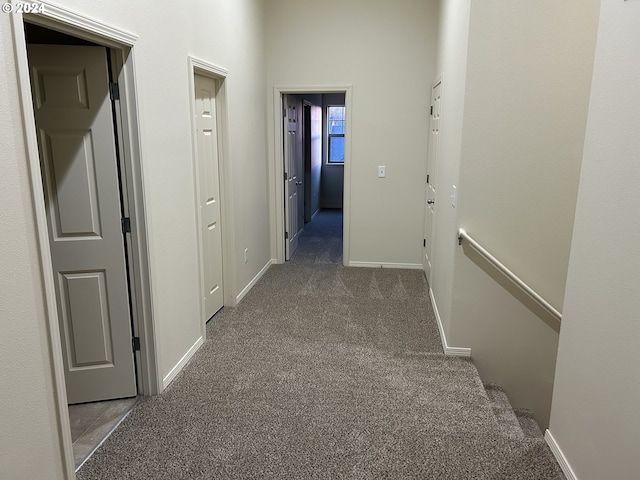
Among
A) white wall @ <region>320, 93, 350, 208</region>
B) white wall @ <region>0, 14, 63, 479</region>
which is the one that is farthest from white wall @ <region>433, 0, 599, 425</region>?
white wall @ <region>320, 93, 350, 208</region>

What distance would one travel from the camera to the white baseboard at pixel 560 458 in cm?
211

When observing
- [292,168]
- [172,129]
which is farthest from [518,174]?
[292,168]

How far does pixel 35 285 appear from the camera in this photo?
1768 mm

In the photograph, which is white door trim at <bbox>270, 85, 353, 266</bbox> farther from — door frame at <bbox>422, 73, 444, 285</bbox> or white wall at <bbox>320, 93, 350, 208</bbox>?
white wall at <bbox>320, 93, 350, 208</bbox>

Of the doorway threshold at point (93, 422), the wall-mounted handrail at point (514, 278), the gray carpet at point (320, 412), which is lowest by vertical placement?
the doorway threshold at point (93, 422)

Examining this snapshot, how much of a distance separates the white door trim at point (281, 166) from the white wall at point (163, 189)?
175mm

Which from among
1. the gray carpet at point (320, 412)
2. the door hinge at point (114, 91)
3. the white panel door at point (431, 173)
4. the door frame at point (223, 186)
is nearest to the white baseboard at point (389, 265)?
the white panel door at point (431, 173)

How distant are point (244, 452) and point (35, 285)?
1.25 metres

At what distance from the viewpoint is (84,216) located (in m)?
2.56

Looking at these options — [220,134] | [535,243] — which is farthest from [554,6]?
[220,134]

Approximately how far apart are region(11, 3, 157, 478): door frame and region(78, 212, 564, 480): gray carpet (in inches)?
13.2

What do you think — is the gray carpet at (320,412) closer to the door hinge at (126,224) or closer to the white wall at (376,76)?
the door hinge at (126,224)

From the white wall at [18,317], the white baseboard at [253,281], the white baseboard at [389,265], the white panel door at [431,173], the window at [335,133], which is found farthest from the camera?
the window at [335,133]

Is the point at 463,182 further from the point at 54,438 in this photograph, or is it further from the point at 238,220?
the point at 54,438
